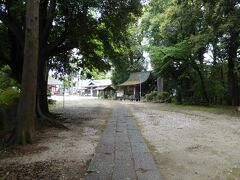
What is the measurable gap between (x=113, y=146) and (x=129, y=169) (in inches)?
108

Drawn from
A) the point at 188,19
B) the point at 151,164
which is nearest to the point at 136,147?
the point at 151,164

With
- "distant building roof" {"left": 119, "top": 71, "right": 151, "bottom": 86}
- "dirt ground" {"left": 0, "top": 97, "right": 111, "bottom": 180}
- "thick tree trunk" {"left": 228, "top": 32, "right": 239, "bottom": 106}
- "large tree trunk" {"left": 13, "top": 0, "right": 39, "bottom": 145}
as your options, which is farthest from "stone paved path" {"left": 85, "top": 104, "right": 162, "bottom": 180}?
"distant building roof" {"left": 119, "top": 71, "right": 151, "bottom": 86}

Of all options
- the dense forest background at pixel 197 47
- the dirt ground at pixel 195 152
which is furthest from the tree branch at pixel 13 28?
the dense forest background at pixel 197 47

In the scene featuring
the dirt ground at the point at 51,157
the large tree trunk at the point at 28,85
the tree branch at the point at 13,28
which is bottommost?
the dirt ground at the point at 51,157

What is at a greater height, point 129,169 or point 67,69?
point 67,69

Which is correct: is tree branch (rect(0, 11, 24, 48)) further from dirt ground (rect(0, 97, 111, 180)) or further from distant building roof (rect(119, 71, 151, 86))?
distant building roof (rect(119, 71, 151, 86))

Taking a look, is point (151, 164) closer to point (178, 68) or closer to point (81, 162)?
point (81, 162)

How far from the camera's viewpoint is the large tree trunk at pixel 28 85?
10.4 m

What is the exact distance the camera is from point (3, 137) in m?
11.5

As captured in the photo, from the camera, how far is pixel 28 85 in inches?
412

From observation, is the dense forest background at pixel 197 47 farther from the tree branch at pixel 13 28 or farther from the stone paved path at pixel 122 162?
the stone paved path at pixel 122 162

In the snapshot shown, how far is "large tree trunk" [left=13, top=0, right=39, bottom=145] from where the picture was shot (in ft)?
34.3

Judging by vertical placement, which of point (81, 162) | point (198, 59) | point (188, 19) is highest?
point (188, 19)

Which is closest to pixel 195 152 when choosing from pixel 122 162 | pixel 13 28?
pixel 122 162
